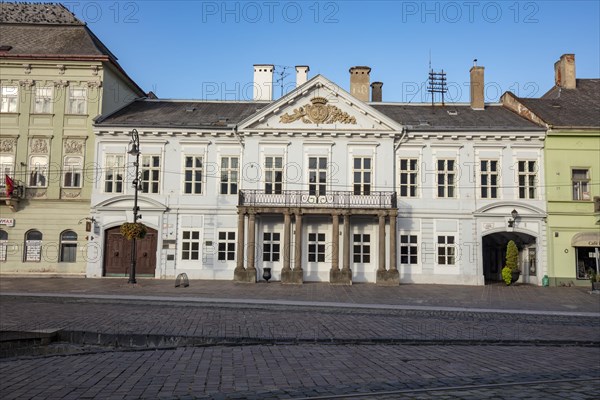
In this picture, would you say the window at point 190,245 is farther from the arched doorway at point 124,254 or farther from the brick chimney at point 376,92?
the brick chimney at point 376,92

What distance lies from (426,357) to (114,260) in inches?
885

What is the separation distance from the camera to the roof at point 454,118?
28.0 m

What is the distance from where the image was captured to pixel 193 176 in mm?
28375

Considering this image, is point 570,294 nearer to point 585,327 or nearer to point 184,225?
point 585,327

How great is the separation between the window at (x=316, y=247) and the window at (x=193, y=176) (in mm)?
6642

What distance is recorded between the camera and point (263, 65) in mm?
34562

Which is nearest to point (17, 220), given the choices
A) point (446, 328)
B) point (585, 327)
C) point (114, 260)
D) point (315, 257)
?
point (114, 260)

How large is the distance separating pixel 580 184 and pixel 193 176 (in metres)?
20.9

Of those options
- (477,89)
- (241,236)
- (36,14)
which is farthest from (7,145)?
(477,89)

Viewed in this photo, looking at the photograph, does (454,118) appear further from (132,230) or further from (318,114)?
(132,230)

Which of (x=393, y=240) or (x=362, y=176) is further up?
(x=362, y=176)

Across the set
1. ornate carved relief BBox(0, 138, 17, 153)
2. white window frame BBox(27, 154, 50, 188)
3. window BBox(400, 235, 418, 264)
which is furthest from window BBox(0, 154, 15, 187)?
window BBox(400, 235, 418, 264)

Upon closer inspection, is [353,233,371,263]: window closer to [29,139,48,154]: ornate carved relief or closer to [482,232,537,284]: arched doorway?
[482,232,537,284]: arched doorway

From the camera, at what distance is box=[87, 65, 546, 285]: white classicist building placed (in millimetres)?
27562
